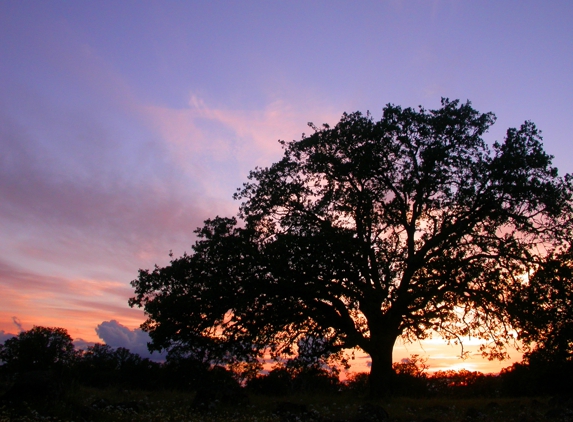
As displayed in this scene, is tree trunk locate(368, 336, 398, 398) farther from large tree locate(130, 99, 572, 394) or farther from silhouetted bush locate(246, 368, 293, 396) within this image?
silhouetted bush locate(246, 368, 293, 396)

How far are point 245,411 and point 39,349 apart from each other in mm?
43764

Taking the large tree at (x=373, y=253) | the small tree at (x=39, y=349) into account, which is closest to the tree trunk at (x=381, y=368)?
the large tree at (x=373, y=253)

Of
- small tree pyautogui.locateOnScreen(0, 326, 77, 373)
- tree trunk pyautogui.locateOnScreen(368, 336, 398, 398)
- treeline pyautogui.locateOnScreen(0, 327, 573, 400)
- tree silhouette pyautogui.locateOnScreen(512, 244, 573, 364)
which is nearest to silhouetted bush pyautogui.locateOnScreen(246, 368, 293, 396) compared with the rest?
treeline pyautogui.locateOnScreen(0, 327, 573, 400)

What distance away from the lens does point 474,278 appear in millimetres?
19734

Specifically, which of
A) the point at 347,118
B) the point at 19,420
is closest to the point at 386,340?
the point at 347,118

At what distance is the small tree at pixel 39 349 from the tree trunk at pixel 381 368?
39.7 m

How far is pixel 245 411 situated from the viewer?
52.7 ft

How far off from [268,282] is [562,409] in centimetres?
1113

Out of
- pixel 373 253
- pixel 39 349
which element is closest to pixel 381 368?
pixel 373 253

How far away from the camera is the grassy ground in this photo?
11602 mm

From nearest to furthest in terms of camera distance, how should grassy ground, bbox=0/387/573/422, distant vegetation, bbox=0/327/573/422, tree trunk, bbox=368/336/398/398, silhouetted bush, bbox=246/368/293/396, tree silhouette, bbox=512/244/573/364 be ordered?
1. grassy ground, bbox=0/387/573/422
2. distant vegetation, bbox=0/327/573/422
3. tree silhouette, bbox=512/244/573/364
4. tree trunk, bbox=368/336/398/398
5. silhouetted bush, bbox=246/368/293/396

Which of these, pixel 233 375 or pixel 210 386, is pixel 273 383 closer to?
pixel 233 375

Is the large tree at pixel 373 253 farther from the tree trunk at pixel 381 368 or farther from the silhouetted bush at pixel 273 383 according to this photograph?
the silhouetted bush at pixel 273 383

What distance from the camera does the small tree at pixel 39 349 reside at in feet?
163
